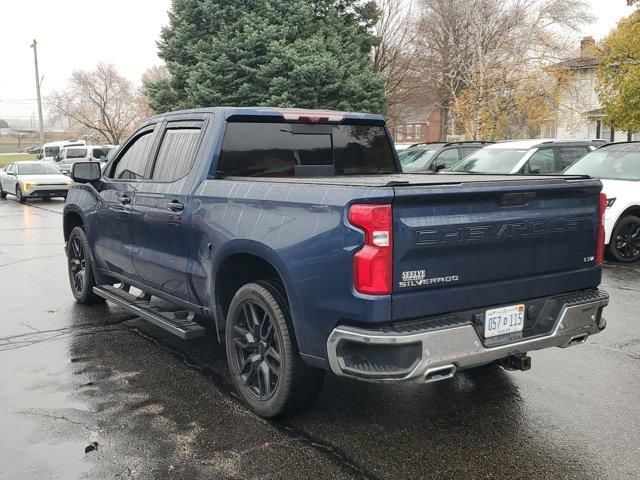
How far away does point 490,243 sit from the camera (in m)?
3.52

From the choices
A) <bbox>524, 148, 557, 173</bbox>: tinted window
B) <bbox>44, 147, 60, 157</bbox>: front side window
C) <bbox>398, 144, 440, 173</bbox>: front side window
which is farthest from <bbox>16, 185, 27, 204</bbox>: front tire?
<bbox>44, 147, 60, 157</bbox>: front side window

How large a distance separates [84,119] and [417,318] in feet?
182

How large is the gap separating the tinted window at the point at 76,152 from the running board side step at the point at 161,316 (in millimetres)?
27590

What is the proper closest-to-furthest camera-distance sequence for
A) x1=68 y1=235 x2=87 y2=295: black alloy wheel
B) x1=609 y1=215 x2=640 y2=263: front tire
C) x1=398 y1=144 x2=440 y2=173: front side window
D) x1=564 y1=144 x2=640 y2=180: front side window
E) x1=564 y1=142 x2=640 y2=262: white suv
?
1. x1=68 y1=235 x2=87 y2=295: black alloy wheel
2. x1=564 y1=142 x2=640 y2=262: white suv
3. x1=609 y1=215 x2=640 y2=263: front tire
4. x1=564 y1=144 x2=640 y2=180: front side window
5. x1=398 y1=144 x2=440 y2=173: front side window

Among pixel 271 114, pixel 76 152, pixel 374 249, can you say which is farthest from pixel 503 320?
pixel 76 152

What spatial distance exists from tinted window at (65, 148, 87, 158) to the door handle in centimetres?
2903

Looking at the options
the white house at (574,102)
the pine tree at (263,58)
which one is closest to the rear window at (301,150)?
the pine tree at (263,58)

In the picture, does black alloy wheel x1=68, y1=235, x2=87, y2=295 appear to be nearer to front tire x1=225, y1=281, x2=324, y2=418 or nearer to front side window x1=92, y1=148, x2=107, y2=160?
front tire x1=225, y1=281, x2=324, y2=418

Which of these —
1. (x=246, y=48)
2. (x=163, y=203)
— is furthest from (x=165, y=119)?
(x=246, y=48)

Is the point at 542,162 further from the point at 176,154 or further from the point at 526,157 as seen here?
the point at 176,154

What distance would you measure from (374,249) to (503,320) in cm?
96

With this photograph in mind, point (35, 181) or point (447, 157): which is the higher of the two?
point (447, 157)

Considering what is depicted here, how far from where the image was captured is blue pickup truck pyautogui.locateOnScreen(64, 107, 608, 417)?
127 inches

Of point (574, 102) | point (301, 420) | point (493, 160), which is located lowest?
point (301, 420)
